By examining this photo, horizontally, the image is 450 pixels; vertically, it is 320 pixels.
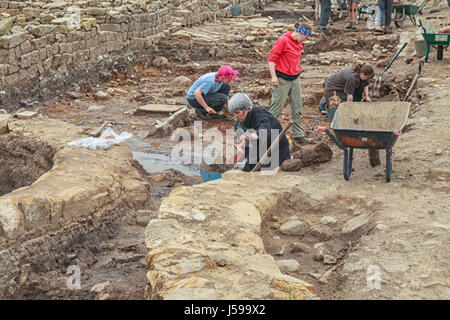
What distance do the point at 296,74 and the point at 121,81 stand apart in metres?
5.92

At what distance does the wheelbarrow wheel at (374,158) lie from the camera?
6.42 meters

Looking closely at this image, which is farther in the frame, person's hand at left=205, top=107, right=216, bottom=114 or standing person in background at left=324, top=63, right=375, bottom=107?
person's hand at left=205, top=107, right=216, bottom=114

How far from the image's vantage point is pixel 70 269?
16.8 ft

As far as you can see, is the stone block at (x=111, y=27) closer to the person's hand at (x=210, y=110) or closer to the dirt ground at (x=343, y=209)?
the dirt ground at (x=343, y=209)

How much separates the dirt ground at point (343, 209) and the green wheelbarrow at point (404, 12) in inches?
186

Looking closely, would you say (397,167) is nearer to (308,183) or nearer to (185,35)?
(308,183)

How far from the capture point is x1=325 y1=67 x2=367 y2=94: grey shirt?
8.06 meters

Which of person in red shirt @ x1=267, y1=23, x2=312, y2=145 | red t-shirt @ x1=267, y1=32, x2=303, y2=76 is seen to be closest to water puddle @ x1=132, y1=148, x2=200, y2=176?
person in red shirt @ x1=267, y1=23, x2=312, y2=145

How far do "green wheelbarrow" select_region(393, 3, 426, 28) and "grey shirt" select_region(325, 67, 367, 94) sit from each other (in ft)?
26.2

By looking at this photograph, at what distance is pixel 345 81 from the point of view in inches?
340

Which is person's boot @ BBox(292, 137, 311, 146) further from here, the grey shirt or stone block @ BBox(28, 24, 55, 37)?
stone block @ BBox(28, 24, 55, 37)

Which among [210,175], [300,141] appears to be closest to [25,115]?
[210,175]
